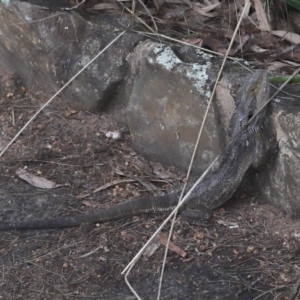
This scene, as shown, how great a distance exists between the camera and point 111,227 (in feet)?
12.8

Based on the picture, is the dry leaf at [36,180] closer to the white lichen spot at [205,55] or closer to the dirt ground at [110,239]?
the dirt ground at [110,239]

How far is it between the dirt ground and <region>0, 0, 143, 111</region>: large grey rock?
0.32m

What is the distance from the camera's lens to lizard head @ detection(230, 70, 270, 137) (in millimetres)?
3855

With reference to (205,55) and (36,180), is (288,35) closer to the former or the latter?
(205,55)

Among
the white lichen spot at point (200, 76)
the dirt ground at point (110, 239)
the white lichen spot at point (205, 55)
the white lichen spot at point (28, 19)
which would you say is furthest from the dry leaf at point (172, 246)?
the white lichen spot at point (28, 19)

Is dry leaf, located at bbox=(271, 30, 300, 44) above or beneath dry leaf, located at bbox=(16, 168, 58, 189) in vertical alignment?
above

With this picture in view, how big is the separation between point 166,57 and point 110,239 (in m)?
1.36

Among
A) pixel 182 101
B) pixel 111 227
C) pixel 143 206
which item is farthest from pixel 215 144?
pixel 111 227

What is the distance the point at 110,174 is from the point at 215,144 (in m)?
0.82

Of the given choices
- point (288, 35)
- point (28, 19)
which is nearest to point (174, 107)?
point (288, 35)

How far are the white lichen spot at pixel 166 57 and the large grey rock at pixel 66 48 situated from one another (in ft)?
0.98

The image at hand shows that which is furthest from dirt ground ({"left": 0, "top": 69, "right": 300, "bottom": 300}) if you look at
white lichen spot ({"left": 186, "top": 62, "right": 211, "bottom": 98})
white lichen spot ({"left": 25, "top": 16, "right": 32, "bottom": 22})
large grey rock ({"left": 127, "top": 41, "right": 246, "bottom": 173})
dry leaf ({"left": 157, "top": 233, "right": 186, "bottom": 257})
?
white lichen spot ({"left": 25, "top": 16, "right": 32, "bottom": 22})

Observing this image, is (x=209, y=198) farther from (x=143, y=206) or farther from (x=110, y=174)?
(x=110, y=174)

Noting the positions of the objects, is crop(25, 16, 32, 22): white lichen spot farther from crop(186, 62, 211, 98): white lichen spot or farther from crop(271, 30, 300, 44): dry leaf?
crop(271, 30, 300, 44): dry leaf
